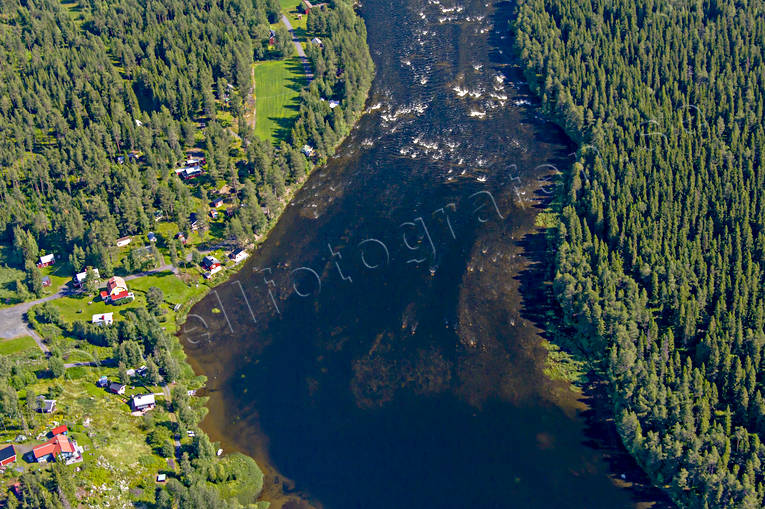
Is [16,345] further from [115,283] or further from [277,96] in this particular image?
[277,96]

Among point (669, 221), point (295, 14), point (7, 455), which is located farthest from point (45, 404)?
point (295, 14)

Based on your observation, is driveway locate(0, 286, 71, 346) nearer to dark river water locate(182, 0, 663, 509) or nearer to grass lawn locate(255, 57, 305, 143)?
dark river water locate(182, 0, 663, 509)

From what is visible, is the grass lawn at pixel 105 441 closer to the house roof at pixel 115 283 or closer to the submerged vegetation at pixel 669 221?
the house roof at pixel 115 283

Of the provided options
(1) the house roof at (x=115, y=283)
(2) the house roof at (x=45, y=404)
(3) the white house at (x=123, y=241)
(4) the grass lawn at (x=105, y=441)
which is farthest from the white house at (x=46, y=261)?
(2) the house roof at (x=45, y=404)

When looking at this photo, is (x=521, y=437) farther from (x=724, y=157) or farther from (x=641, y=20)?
(x=641, y=20)

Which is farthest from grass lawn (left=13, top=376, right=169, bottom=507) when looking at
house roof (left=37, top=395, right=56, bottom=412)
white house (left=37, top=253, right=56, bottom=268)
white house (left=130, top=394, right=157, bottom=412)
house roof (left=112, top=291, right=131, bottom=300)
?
white house (left=37, top=253, right=56, bottom=268)
